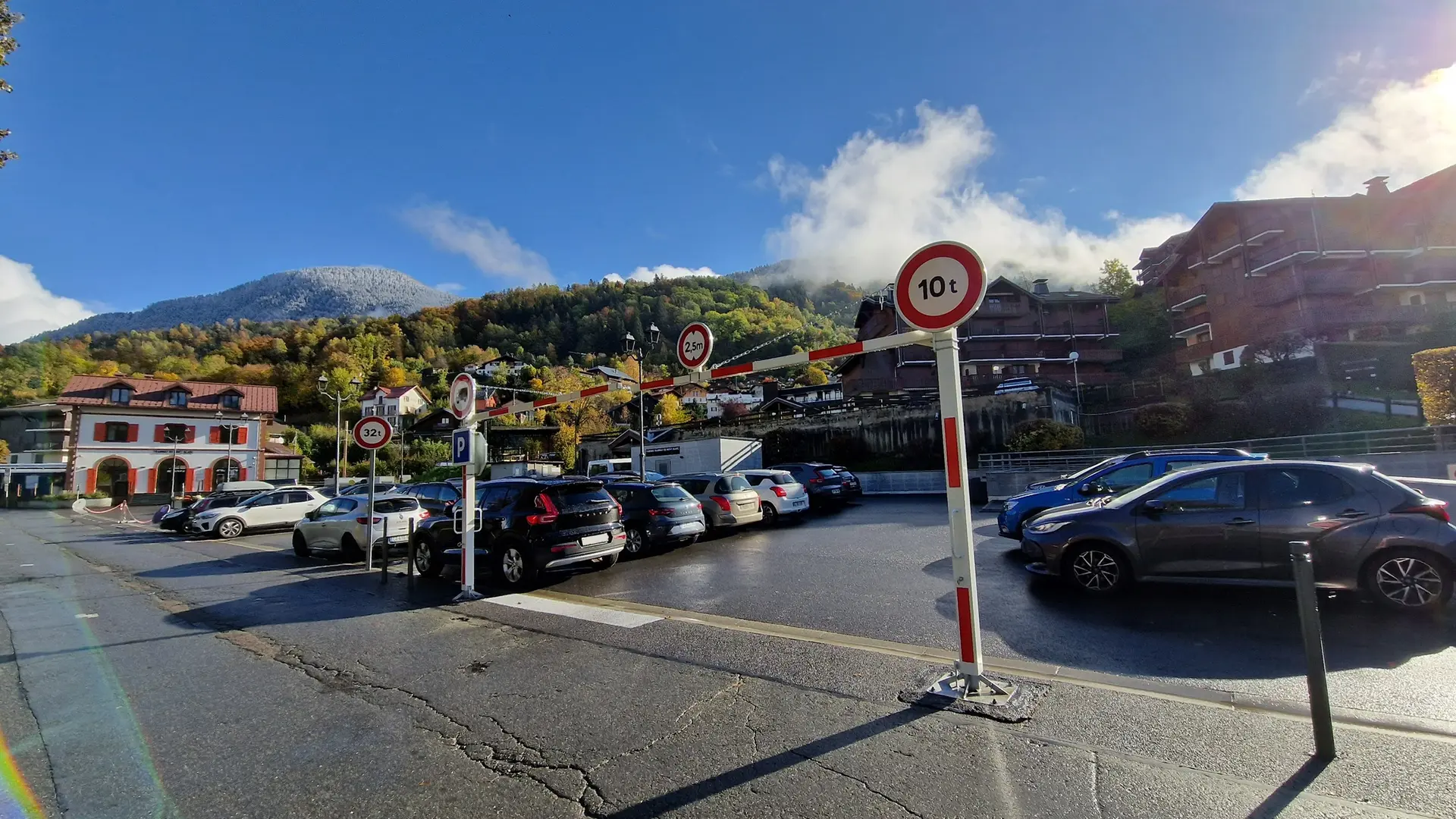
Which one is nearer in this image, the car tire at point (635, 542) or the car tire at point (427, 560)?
the car tire at point (427, 560)

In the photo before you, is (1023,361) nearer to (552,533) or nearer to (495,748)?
(552,533)

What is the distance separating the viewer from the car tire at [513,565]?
28.5 ft

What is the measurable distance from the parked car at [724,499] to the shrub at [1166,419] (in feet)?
73.6

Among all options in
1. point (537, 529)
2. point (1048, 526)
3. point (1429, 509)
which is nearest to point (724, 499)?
point (537, 529)

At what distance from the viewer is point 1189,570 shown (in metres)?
6.54

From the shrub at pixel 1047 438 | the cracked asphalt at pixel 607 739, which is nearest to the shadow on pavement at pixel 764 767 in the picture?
the cracked asphalt at pixel 607 739

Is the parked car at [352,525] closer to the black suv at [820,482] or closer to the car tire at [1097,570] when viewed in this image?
the black suv at [820,482]

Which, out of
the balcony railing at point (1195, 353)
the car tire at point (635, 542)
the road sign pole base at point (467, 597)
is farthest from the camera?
the balcony railing at point (1195, 353)

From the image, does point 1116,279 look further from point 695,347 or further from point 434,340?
point 434,340

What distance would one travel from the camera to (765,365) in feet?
19.9

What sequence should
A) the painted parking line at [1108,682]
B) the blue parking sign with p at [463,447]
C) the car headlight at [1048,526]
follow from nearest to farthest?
1. the painted parking line at [1108,682]
2. the car headlight at [1048,526]
3. the blue parking sign with p at [463,447]

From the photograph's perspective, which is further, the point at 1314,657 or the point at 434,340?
the point at 434,340

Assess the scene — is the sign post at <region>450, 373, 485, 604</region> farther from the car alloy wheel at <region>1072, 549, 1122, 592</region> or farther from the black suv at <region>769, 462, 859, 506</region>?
the black suv at <region>769, 462, 859, 506</region>

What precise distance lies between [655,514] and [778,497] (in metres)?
5.15
